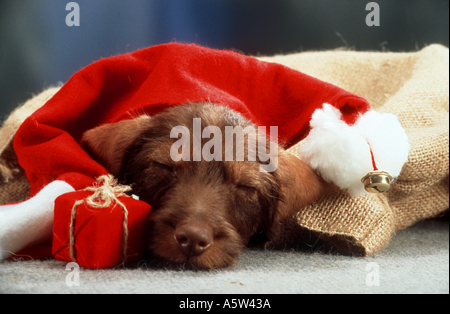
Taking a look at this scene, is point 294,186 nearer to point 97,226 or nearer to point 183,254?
point 183,254

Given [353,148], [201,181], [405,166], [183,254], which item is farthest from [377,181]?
[183,254]

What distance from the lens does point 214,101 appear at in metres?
1.73

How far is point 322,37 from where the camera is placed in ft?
10.7

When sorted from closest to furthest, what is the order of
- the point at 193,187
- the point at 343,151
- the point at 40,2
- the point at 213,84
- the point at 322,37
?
1. the point at 193,187
2. the point at 343,151
3. the point at 213,84
4. the point at 40,2
5. the point at 322,37

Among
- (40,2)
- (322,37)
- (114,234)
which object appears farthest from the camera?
(322,37)

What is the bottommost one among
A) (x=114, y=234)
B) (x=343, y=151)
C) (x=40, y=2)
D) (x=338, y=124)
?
(x=114, y=234)

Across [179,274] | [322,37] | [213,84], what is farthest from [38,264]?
[322,37]

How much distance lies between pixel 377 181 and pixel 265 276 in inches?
20.6

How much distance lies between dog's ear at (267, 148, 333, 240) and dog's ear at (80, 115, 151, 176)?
1.81ft

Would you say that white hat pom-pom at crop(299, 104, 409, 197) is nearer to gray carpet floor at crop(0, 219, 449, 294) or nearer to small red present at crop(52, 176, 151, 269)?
gray carpet floor at crop(0, 219, 449, 294)

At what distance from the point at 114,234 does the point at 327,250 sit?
91 cm

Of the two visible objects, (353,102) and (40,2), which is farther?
(40,2)

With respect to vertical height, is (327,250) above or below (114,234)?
below
